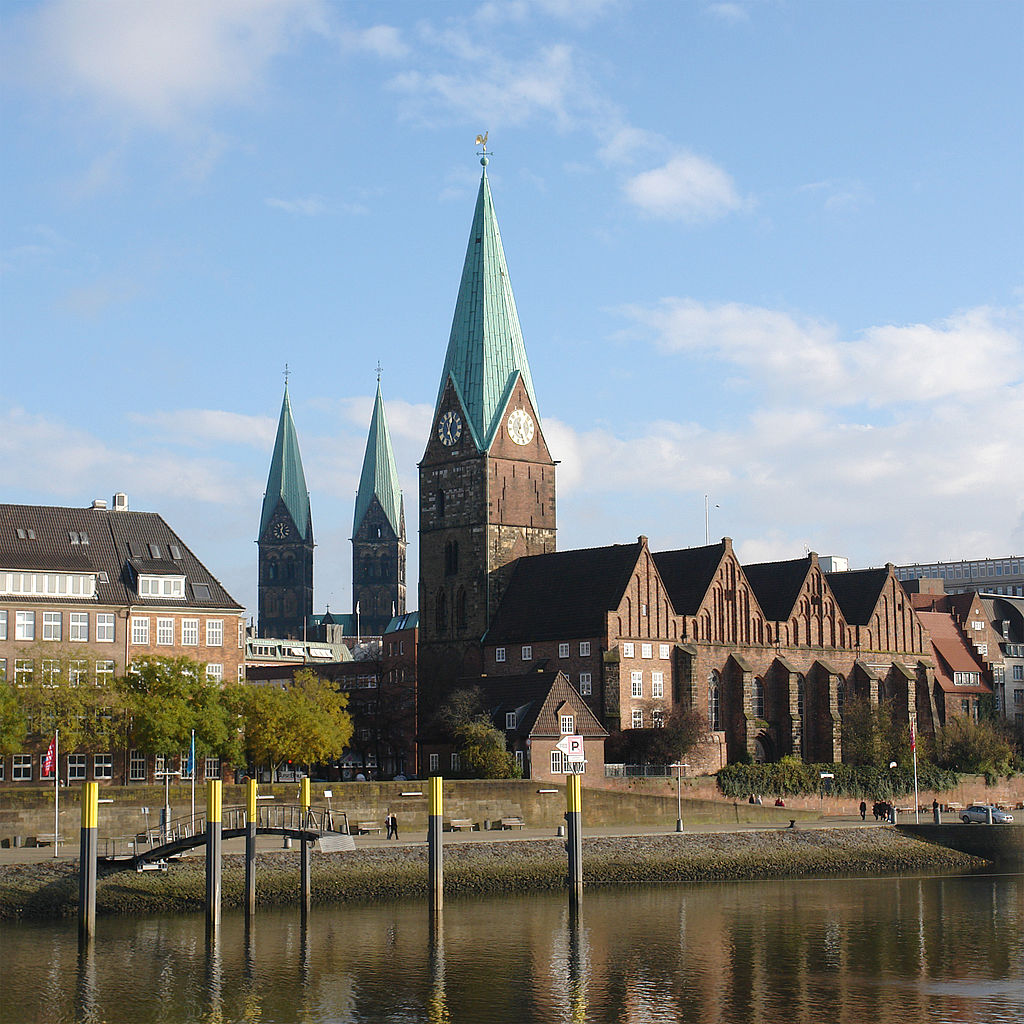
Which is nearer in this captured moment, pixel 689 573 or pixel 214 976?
pixel 214 976

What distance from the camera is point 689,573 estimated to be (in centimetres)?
11269

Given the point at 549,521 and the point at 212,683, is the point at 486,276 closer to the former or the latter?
the point at 549,521

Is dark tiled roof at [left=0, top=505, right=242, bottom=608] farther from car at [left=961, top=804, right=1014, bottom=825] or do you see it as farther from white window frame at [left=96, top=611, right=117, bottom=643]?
car at [left=961, top=804, right=1014, bottom=825]

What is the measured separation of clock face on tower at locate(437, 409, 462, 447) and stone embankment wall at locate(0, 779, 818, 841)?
117 ft

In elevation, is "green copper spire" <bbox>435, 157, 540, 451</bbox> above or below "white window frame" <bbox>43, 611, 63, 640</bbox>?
above

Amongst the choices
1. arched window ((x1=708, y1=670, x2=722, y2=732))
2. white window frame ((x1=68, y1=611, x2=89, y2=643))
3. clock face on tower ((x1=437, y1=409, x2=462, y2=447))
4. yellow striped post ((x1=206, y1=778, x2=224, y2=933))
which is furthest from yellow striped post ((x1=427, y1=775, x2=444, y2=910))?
clock face on tower ((x1=437, y1=409, x2=462, y2=447))

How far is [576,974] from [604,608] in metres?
53.6

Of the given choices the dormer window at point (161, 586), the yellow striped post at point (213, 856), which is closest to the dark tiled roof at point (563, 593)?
the dormer window at point (161, 586)

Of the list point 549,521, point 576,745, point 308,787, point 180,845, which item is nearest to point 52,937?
point 180,845

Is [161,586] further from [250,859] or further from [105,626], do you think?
[250,859]

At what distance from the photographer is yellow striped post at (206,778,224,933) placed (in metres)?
60.5

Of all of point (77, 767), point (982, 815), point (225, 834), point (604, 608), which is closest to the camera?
point (225, 834)

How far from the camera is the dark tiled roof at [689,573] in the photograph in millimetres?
109812

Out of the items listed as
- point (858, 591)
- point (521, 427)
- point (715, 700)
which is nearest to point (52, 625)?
point (715, 700)
